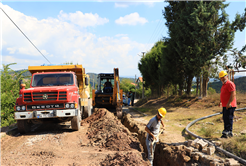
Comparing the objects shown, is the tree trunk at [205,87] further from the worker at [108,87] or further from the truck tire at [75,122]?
the truck tire at [75,122]

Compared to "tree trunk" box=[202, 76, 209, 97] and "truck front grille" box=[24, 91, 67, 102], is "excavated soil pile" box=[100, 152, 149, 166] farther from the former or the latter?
"tree trunk" box=[202, 76, 209, 97]

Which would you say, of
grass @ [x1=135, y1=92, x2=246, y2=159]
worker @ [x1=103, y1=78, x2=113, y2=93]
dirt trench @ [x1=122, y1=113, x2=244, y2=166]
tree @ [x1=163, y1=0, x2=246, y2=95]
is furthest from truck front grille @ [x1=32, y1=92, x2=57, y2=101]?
tree @ [x1=163, y1=0, x2=246, y2=95]

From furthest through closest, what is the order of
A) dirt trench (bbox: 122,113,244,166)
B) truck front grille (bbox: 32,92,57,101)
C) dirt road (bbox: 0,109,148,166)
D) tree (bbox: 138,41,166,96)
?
tree (bbox: 138,41,166,96) < truck front grille (bbox: 32,92,57,101) < dirt road (bbox: 0,109,148,166) < dirt trench (bbox: 122,113,244,166)

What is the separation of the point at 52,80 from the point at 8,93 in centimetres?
444

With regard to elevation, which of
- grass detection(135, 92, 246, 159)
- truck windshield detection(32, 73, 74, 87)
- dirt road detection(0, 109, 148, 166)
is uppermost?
truck windshield detection(32, 73, 74, 87)

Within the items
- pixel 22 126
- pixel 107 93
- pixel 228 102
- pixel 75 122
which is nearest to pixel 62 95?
pixel 75 122

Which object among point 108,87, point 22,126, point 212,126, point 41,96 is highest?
point 108,87

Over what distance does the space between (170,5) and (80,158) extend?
55.7 feet

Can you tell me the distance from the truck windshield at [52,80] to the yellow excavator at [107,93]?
10.7 ft

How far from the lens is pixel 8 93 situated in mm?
11492

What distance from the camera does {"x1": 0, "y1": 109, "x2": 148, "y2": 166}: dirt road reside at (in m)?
5.21

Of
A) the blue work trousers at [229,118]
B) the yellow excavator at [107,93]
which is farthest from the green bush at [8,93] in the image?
the blue work trousers at [229,118]

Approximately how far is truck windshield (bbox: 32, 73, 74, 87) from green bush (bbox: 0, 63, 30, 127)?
3.26 meters

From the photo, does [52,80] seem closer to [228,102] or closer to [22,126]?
[22,126]
